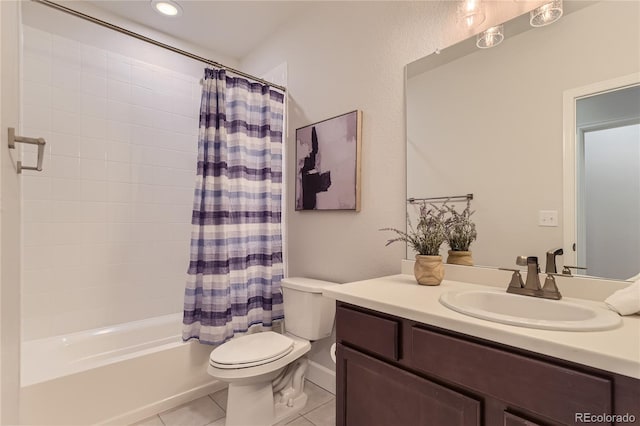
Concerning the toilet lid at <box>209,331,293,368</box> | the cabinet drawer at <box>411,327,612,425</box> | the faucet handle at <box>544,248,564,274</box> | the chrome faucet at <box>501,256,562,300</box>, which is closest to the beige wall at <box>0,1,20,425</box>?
the toilet lid at <box>209,331,293,368</box>

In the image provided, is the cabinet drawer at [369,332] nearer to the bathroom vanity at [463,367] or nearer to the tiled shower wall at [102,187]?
the bathroom vanity at [463,367]

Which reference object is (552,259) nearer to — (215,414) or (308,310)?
(308,310)

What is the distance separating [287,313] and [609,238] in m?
1.61

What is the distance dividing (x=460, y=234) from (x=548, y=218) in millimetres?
343

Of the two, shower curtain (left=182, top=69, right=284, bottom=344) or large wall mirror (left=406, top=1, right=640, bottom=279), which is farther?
shower curtain (left=182, top=69, right=284, bottom=344)

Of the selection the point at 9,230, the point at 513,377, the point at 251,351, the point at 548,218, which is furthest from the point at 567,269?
the point at 9,230

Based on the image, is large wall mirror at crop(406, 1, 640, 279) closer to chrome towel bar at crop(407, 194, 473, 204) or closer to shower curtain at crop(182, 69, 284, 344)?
chrome towel bar at crop(407, 194, 473, 204)

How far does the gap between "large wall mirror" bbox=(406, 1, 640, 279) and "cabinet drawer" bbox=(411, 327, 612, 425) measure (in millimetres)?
588

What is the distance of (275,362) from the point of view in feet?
5.10

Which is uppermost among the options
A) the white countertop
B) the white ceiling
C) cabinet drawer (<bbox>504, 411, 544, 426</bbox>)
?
the white ceiling

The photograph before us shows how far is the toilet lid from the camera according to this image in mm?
1485

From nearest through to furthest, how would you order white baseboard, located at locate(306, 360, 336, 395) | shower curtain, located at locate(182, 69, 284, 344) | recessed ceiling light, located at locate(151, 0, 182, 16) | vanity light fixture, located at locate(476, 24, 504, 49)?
1. vanity light fixture, located at locate(476, 24, 504, 49)
2. shower curtain, located at locate(182, 69, 284, 344)
3. white baseboard, located at locate(306, 360, 336, 395)
4. recessed ceiling light, located at locate(151, 0, 182, 16)

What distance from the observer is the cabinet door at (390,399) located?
0.87m

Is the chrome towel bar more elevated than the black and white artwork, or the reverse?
the black and white artwork
